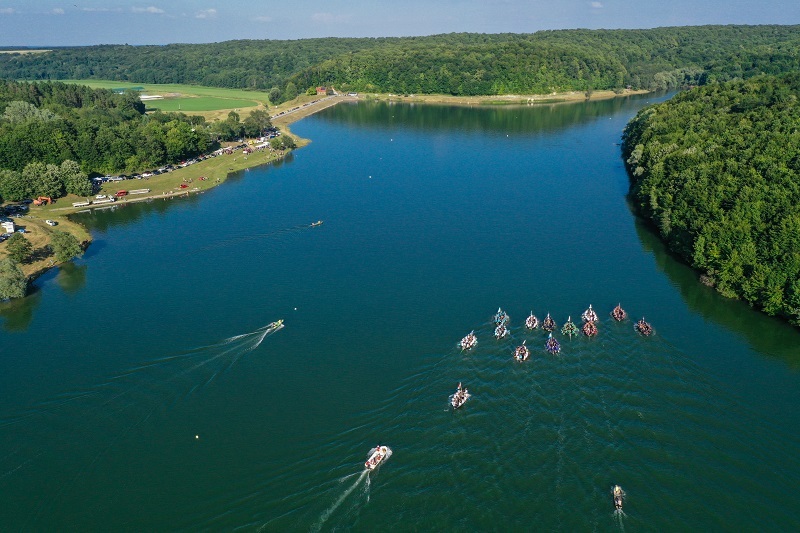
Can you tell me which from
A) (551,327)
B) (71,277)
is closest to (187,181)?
→ (71,277)

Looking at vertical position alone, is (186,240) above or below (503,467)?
above

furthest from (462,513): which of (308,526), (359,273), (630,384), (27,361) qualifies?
(27,361)

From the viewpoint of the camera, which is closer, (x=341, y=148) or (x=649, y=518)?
(x=649, y=518)

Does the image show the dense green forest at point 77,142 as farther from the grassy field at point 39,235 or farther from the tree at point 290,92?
the tree at point 290,92

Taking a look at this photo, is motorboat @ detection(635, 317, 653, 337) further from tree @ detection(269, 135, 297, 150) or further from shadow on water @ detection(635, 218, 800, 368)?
tree @ detection(269, 135, 297, 150)

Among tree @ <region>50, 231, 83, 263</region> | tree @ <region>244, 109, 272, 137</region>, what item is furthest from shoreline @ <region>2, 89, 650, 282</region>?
tree @ <region>244, 109, 272, 137</region>

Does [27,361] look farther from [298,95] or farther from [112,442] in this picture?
[298,95]

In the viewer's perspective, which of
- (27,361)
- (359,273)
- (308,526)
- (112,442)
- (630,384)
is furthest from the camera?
(359,273)

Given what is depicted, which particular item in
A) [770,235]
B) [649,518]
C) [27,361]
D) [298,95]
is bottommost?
[649,518]
